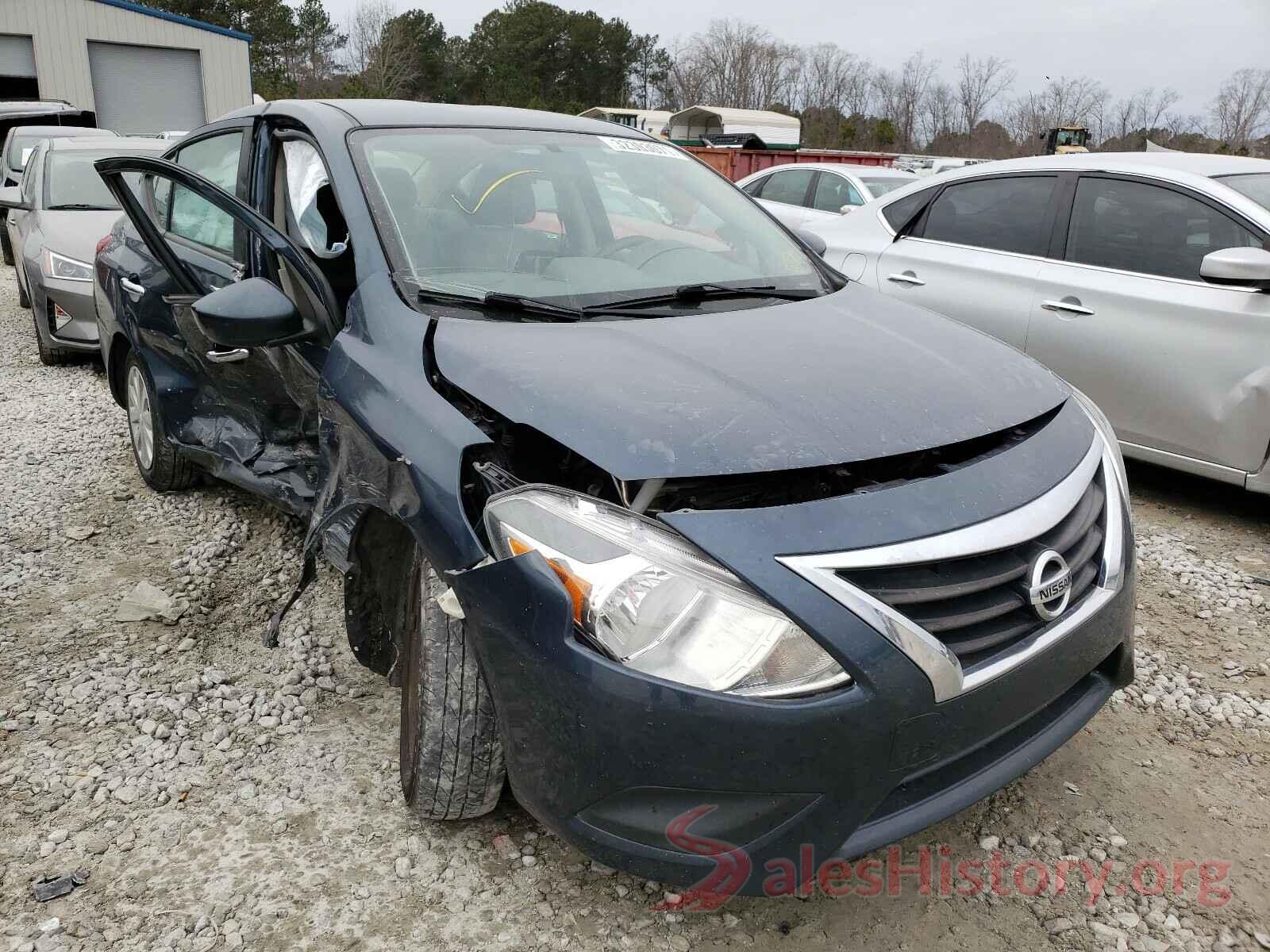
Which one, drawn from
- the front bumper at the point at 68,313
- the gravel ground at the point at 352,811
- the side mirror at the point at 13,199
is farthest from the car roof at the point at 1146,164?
the side mirror at the point at 13,199

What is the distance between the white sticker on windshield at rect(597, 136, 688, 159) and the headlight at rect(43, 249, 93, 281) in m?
4.51

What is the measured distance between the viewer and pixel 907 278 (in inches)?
200

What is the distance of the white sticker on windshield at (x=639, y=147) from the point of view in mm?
3250

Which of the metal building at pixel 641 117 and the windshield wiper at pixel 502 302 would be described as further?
the metal building at pixel 641 117

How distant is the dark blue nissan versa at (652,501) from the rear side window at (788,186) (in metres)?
7.19

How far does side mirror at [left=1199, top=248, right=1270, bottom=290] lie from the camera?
3.70 meters

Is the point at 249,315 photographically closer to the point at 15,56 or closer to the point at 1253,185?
the point at 1253,185

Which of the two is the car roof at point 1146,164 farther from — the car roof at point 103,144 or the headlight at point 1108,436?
the car roof at point 103,144

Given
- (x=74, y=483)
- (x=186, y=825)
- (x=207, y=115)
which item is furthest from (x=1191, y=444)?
(x=207, y=115)

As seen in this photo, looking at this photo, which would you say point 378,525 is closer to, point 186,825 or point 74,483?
point 186,825

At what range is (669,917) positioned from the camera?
2051 millimetres

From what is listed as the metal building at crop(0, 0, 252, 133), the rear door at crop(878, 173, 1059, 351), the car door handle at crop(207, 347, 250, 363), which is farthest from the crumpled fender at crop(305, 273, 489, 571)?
the metal building at crop(0, 0, 252, 133)

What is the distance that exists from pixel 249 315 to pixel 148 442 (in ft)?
7.02

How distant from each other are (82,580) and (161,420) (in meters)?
0.68
